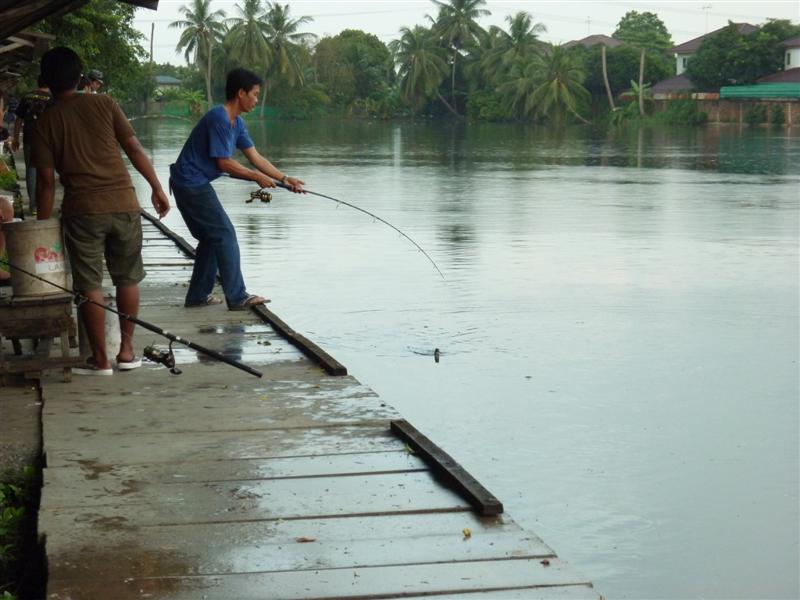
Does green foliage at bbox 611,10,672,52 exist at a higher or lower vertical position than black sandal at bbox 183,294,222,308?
higher

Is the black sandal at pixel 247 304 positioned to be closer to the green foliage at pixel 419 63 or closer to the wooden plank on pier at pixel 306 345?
the wooden plank on pier at pixel 306 345

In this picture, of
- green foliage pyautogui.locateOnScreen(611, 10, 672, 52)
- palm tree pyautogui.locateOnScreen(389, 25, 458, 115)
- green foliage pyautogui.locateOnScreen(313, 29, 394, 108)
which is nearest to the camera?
palm tree pyautogui.locateOnScreen(389, 25, 458, 115)

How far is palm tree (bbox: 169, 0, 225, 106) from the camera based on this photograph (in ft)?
323

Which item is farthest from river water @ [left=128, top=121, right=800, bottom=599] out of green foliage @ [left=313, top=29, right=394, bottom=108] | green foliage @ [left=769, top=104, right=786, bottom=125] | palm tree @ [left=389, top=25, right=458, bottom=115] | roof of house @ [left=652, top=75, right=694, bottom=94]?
green foliage @ [left=313, top=29, right=394, bottom=108]

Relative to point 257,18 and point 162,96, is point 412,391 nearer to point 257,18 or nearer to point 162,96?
point 257,18

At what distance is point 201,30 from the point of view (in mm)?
98750

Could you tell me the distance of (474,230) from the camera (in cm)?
1727

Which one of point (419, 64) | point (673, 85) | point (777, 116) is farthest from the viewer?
point (419, 64)

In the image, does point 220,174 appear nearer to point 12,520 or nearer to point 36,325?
point 36,325

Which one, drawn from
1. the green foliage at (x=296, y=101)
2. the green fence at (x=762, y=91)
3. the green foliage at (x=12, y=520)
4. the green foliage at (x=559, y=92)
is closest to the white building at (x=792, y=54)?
the green fence at (x=762, y=91)

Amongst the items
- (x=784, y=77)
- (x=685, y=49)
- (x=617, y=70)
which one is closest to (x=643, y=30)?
(x=685, y=49)

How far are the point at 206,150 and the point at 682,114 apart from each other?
7243 cm

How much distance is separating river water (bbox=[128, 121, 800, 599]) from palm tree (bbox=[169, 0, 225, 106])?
3114 inches

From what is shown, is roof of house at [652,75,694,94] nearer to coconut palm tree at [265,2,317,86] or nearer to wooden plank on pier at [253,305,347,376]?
→ coconut palm tree at [265,2,317,86]
